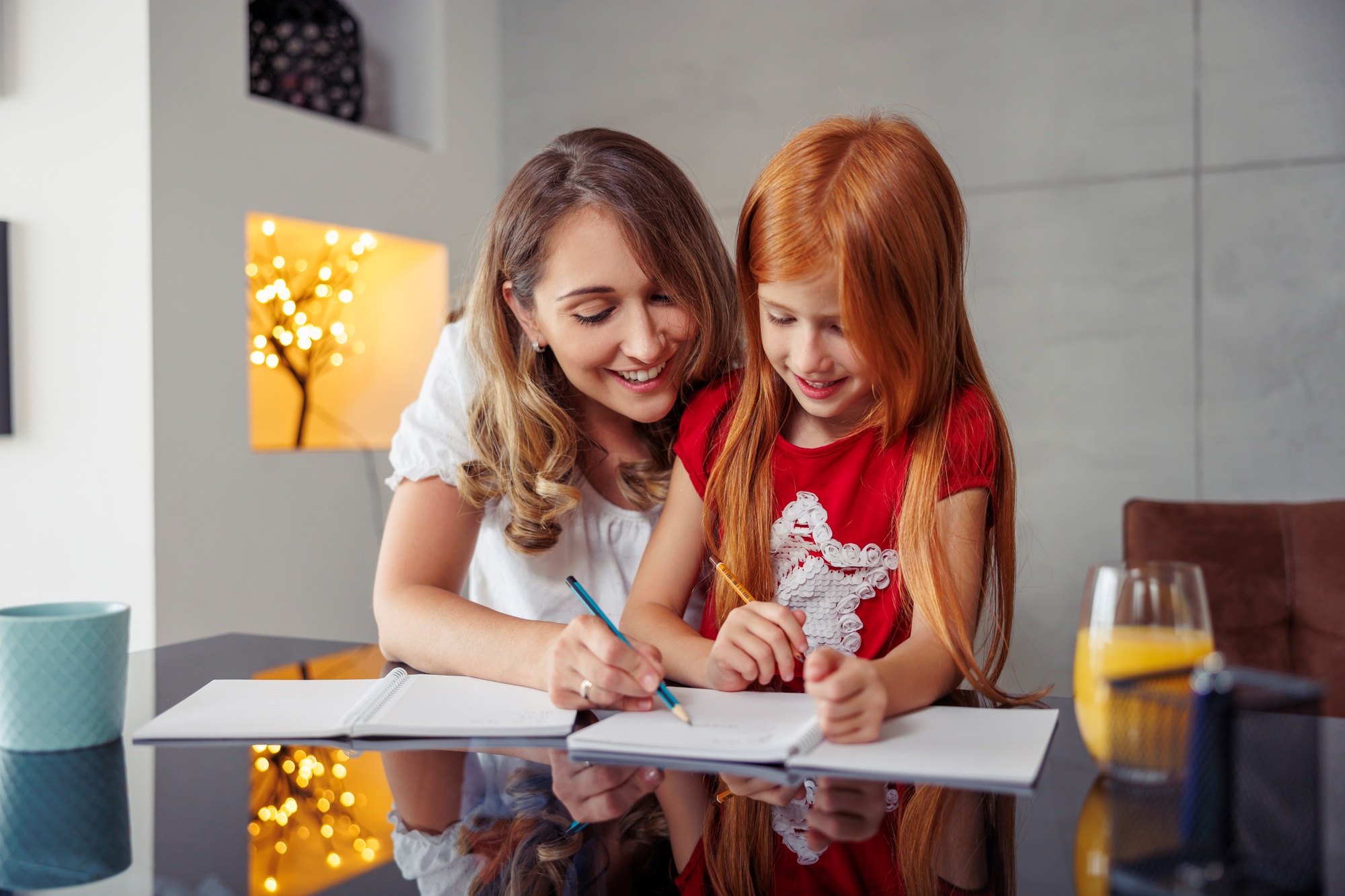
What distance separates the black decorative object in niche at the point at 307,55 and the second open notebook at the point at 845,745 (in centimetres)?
270

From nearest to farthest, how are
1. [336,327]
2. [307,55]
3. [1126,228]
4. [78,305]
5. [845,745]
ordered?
[845,745], [78,305], [1126,228], [307,55], [336,327]

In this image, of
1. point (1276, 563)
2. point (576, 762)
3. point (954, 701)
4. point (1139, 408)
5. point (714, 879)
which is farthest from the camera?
point (1139, 408)

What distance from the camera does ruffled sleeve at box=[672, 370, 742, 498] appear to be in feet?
4.21

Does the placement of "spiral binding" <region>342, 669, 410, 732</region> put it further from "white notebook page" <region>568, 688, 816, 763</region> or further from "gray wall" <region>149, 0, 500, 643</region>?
"gray wall" <region>149, 0, 500, 643</region>

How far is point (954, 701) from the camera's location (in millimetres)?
977

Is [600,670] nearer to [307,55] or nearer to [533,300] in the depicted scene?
[533,300]

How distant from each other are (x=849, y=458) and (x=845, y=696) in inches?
20.8

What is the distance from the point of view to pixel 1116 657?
2.27 feet

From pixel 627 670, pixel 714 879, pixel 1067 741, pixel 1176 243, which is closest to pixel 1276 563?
pixel 1176 243

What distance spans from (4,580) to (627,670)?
8.03ft

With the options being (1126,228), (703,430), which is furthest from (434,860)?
(1126,228)

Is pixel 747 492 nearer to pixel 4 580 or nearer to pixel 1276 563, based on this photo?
pixel 1276 563

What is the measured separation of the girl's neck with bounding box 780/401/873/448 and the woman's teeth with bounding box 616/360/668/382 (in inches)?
6.7

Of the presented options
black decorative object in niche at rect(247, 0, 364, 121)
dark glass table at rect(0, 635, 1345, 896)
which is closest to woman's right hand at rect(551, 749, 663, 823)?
dark glass table at rect(0, 635, 1345, 896)
